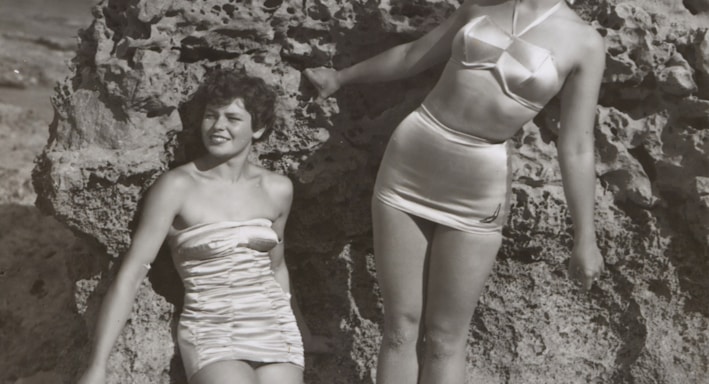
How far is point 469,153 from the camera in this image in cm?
302

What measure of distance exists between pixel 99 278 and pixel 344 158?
0.92 m

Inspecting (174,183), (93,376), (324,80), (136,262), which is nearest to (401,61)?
(324,80)

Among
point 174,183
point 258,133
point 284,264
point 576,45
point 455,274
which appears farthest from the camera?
point 284,264

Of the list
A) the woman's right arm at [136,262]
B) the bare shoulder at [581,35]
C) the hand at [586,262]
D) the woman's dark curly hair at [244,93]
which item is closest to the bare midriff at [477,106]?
the bare shoulder at [581,35]

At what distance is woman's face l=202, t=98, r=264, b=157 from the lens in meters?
3.21

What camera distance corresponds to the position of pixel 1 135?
6.10 metres

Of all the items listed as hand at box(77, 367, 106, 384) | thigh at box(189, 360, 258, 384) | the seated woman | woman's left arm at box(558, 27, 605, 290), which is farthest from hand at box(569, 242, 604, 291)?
hand at box(77, 367, 106, 384)

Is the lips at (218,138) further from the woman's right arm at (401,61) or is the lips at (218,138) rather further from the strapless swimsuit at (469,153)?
the strapless swimsuit at (469,153)

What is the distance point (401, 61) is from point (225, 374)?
1.11 m

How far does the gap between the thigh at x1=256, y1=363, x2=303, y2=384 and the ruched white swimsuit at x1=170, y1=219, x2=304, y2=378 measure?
19 millimetres

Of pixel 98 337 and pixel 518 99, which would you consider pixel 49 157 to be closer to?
pixel 98 337

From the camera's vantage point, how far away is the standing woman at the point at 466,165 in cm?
297

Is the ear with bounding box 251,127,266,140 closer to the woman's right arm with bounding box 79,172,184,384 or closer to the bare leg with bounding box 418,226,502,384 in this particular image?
the woman's right arm with bounding box 79,172,184,384

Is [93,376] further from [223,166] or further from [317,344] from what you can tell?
[317,344]
